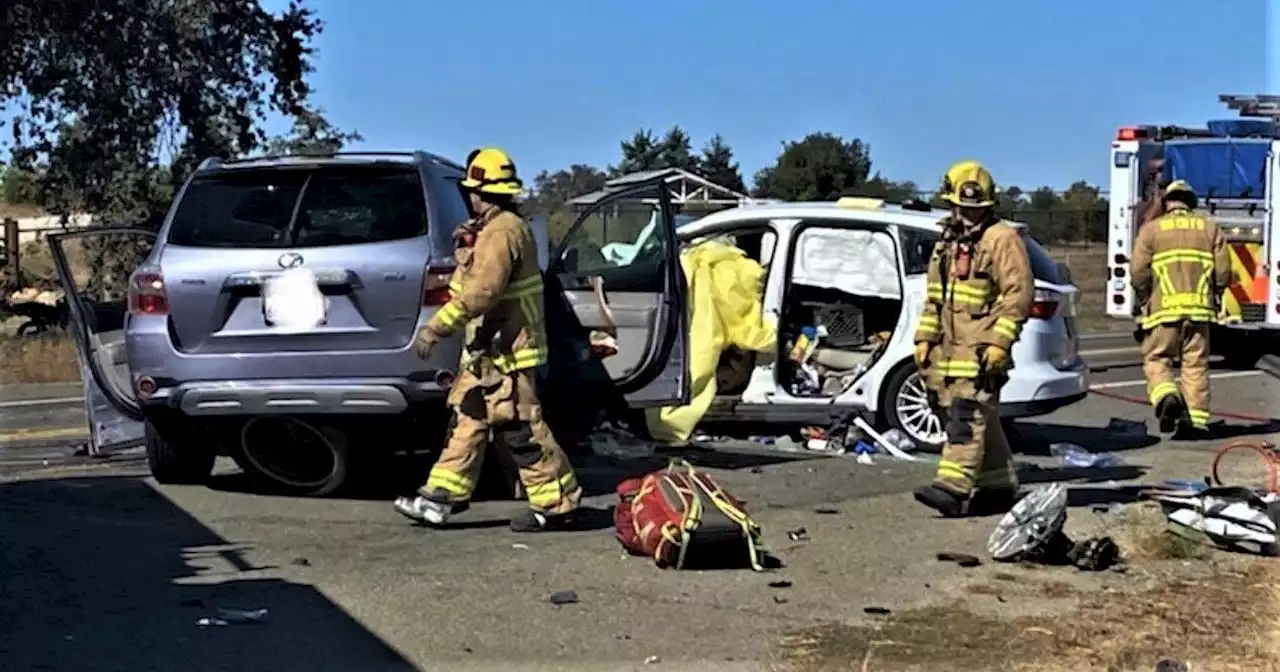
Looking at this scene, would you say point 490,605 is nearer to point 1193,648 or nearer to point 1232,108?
point 1193,648

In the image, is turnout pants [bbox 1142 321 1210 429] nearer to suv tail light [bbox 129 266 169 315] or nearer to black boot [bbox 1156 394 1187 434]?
black boot [bbox 1156 394 1187 434]

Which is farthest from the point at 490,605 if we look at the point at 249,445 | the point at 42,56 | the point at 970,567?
the point at 42,56

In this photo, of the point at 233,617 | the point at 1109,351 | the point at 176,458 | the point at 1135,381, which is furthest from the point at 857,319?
the point at 1109,351

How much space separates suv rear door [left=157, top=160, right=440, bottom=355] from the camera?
8.27 m

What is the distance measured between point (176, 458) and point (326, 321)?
61.5 inches

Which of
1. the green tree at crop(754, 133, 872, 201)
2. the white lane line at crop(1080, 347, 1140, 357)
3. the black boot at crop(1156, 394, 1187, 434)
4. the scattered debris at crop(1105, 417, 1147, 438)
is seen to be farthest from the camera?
the green tree at crop(754, 133, 872, 201)

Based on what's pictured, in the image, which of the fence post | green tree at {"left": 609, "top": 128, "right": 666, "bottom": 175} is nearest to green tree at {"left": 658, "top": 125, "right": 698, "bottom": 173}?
green tree at {"left": 609, "top": 128, "right": 666, "bottom": 175}

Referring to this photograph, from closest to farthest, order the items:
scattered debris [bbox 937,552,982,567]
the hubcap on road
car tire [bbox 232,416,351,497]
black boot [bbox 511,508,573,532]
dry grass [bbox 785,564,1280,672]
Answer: dry grass [bbox 785,564,1280,672]
scattered debris [bbox 937,552,982,567]
black boot [bbox 511,508,573,532]
car tire [bbox 232,416,351,497]
the hubcap on road

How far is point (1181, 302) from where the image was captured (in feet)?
39.9

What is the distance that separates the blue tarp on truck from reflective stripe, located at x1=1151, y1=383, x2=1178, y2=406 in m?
5.70

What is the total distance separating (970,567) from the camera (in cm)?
736

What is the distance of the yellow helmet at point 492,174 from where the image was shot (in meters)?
7.97

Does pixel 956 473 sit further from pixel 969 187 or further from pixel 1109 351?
pixel 1109 351

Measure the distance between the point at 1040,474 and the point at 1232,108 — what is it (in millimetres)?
11162
